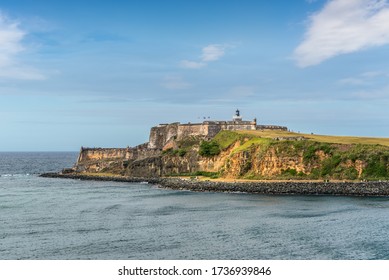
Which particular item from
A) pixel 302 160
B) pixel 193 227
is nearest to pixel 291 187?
pixel 302 160

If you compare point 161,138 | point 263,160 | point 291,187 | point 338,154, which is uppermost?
point 161,138

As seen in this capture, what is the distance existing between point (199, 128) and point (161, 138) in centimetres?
1193

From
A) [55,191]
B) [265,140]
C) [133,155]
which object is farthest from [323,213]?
[133,155]

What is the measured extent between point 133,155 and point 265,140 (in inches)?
1329

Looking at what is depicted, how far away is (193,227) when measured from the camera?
41.4 m

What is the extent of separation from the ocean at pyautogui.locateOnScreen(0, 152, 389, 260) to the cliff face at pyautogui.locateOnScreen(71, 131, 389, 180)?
33.5ft

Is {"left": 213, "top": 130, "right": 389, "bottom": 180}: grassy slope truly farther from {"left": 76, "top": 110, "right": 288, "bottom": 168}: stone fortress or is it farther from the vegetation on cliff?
{"left": 76, "top": 110, "right": 288, "bottom": 168}: stone fortress

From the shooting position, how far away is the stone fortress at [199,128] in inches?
3728

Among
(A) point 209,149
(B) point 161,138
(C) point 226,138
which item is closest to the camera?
(A) point 209,149

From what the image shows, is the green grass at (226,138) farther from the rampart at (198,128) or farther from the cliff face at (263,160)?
the rampart at (198,128)

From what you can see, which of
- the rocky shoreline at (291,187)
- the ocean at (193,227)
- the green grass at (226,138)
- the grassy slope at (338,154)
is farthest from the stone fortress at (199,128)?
the ocean at (193,227)

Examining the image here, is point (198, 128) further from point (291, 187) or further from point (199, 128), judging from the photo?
point (291, 187)

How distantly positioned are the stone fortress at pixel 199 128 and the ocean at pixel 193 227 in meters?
31.8

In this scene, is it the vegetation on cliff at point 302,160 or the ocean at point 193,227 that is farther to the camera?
the vegetation on cliff at point 302,160
